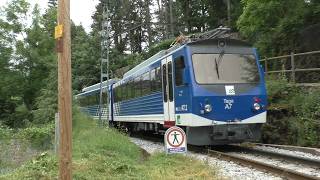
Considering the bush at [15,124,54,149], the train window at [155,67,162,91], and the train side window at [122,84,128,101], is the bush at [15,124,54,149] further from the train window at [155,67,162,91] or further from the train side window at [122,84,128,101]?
the train window at [155,67,162,91]

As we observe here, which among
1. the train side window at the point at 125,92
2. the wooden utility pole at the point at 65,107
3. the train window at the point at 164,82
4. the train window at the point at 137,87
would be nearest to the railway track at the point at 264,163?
the train window at the point at 164,82

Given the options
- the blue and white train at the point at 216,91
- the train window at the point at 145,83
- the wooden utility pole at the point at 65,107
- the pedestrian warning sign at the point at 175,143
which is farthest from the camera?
the train window at the point at 145,83

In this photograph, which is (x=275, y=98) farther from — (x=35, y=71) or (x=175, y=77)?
(x=35, y=71)

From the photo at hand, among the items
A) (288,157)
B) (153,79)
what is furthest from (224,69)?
(153,79)

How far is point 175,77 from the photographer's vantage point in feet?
54.4

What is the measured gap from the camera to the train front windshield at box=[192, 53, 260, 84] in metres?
15.8

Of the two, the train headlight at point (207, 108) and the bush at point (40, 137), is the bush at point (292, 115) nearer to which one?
the train headlight at point (207, 108)

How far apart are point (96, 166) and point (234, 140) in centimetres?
552

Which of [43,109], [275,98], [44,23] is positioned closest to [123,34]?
[44,23]

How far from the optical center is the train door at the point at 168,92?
17.0 m

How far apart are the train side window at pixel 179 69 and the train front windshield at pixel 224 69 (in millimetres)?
422

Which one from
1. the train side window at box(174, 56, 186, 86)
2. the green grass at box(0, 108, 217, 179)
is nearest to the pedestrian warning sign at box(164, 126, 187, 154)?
the green grass at box(0, 108, 217, 179)

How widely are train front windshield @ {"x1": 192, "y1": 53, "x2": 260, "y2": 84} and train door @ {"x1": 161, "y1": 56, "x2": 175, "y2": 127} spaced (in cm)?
137

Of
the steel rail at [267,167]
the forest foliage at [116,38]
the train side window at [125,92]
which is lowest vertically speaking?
the steel rail at [267,167]
